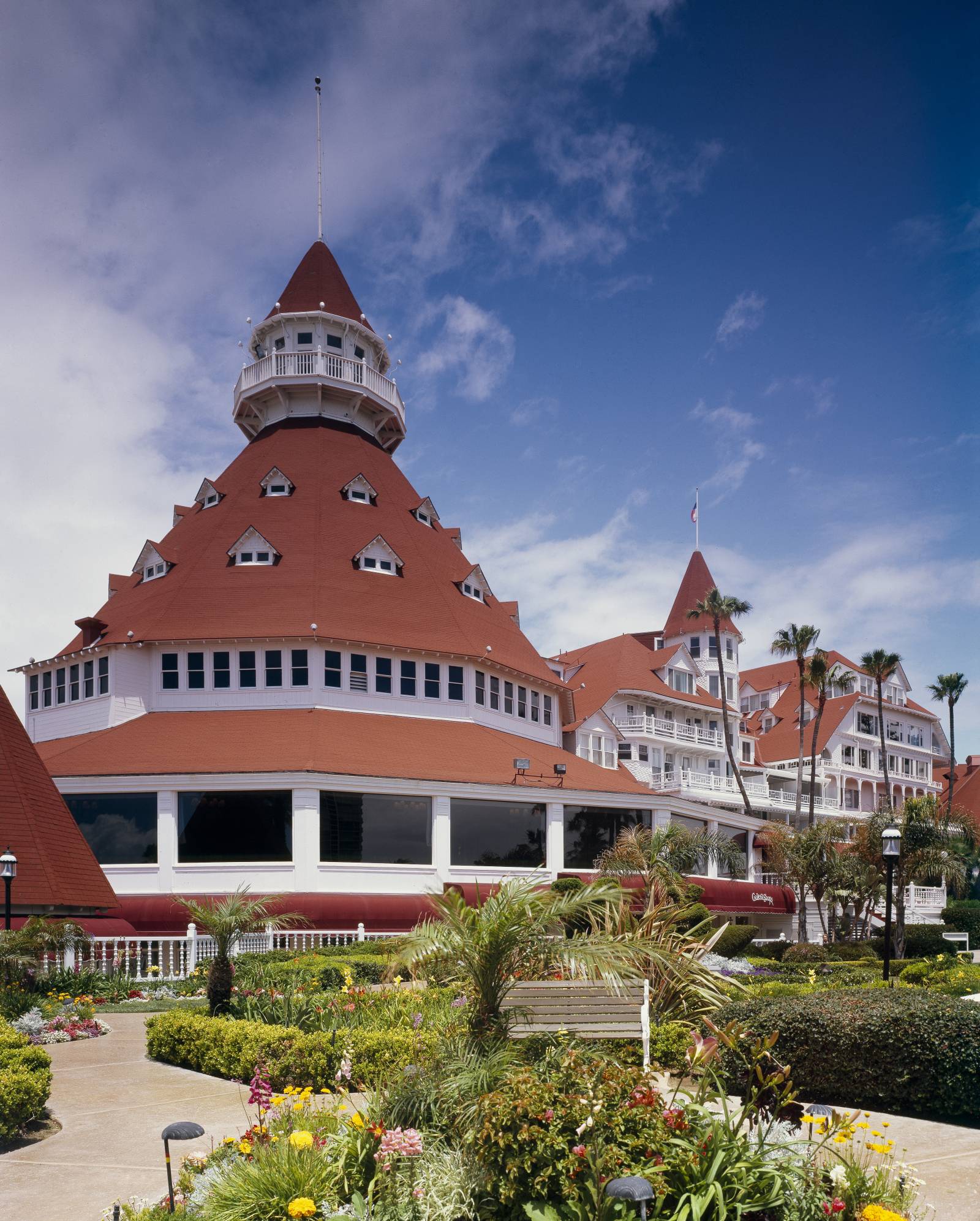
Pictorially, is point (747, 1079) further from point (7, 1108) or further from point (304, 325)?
point (304, 325)

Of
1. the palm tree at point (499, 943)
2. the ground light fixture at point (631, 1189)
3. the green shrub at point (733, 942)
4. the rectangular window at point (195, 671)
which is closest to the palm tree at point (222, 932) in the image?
the palm tree at point (499, 943)

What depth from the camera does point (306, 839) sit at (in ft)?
117

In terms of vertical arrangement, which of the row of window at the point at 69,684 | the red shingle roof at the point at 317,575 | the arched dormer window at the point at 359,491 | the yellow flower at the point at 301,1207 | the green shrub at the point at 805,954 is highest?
the arched dormer window at the point at 359,491

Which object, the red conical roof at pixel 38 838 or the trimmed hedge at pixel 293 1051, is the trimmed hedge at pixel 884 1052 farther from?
the red conical roof at pixel 38 838

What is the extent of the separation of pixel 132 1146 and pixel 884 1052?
25.9 ft

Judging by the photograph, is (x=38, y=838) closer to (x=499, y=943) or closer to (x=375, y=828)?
(x=375, y=828)

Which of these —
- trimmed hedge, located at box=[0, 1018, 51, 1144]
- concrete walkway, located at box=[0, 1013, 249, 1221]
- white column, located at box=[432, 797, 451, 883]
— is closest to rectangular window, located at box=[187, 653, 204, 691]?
white column, located at box=[432, 797, 451, 883]

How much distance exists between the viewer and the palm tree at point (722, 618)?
209ft

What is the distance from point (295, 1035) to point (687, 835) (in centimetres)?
3156

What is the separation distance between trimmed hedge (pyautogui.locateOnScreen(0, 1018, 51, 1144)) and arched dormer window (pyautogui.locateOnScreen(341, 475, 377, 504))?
125ft

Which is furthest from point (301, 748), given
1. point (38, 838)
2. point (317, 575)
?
point (38, 838)

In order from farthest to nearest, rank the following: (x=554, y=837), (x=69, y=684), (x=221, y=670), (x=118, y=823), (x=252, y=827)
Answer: (x=69, y=684)
(x=221, y=670)
(x=554, y=837)
(x=118, y=823)
(x=252, y=827)

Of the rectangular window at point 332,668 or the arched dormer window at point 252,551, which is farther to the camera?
the arched dormer window at point 252,551

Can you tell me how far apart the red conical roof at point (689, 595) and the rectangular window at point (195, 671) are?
137ft
